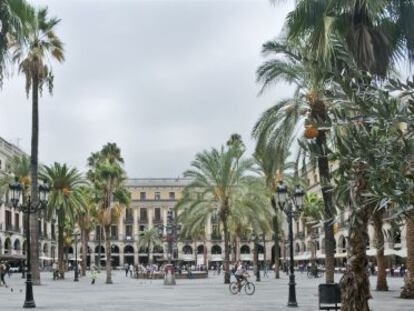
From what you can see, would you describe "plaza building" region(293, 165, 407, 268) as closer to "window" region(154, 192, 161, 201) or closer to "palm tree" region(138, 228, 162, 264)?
"palm tree" region(138, 228, 162, 264)

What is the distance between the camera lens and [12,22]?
48.6 ft

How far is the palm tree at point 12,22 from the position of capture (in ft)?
48.2

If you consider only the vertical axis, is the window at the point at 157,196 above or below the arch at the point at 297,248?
above

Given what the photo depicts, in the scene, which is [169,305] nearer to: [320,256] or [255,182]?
[255,182]

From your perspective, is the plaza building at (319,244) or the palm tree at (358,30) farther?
the plaza building at (319,244)

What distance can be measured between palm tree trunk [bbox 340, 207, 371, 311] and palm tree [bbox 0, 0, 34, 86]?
333 inches

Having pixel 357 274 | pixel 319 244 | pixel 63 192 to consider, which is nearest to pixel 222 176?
pixel 63 192

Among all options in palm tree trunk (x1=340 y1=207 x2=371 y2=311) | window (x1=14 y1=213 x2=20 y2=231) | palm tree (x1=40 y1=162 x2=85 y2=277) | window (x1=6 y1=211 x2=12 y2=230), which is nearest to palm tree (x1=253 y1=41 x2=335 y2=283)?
palm tree trunk (x1=340 y1=207 x2=371 y2=311)

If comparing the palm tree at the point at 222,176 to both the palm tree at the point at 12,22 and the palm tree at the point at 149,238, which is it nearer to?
the palm tree at the point at 12,22

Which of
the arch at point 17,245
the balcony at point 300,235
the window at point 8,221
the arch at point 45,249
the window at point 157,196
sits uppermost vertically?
the window at point 157,196

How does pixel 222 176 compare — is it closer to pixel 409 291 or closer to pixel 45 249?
pixel 409 291

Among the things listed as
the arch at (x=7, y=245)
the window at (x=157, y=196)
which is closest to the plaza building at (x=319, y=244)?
the window at (x=157, y=196)

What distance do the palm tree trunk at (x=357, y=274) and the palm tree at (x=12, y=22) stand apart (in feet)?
27.8

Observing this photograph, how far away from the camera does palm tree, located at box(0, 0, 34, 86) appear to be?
14703 millimetres
